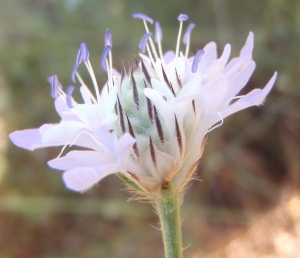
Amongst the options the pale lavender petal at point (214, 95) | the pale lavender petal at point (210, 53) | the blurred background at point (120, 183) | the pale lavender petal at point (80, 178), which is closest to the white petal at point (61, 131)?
the pale lavender petal at point (80, 178)

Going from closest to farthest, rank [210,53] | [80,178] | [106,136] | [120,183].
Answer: [80,178]
[106,136]
[210,53]
[120,183]

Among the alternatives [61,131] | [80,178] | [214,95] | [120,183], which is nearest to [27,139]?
[61,131]

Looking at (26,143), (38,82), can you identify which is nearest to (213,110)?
(26,143)

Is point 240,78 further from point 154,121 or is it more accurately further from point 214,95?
point 154,121

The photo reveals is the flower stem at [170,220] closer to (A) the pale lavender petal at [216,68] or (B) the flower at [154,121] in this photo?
(B) the flower at [154,121]

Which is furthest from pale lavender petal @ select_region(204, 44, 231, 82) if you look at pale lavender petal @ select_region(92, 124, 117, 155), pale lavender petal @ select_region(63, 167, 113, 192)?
pale lavender petal @ select_region(63, 167, 113, 192)

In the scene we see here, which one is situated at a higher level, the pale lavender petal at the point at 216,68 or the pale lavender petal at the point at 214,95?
the pale lavender petal at the point at 216,68
